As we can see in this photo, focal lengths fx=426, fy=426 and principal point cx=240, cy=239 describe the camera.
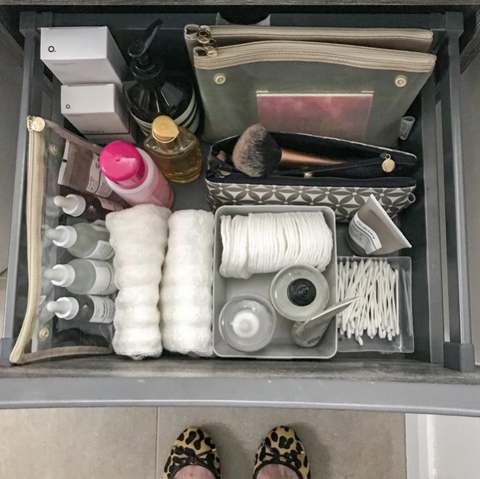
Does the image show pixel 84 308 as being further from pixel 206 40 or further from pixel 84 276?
pixel 206 40

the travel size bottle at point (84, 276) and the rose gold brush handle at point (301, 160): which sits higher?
the rose gold brush handle at point (301, 160)

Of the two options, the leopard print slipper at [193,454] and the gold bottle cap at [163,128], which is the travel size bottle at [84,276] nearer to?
the gold bottle cap at [163,128]

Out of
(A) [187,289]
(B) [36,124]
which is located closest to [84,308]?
(A) [187,289]

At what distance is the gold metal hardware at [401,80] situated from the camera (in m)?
0.62

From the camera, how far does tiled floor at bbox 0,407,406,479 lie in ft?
3.66

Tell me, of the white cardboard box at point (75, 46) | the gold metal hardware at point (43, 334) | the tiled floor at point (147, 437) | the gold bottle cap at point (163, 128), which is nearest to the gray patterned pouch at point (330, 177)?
the gold bottle cap at point (163, 128)

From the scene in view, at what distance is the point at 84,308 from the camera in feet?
2.28

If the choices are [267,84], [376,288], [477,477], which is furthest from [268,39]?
[477,477]

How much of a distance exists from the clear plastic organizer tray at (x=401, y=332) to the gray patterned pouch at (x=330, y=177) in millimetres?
137

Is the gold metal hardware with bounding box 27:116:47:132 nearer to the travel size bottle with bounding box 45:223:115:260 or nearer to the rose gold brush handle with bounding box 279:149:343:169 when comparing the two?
the travel size bottle with bounding box 45:223:115:260

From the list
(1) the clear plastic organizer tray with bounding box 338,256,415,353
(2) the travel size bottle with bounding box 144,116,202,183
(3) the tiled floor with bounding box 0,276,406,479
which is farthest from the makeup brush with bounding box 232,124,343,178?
(3) the tiled floor with bounding box 0,276,406,479

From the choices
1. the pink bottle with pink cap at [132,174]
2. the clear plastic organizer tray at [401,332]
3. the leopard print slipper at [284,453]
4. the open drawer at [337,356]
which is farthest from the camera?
the leopard print slipper at [284,453]

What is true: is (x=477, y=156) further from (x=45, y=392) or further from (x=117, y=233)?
(x=45, y=392)

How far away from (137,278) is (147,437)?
2.22 ft
